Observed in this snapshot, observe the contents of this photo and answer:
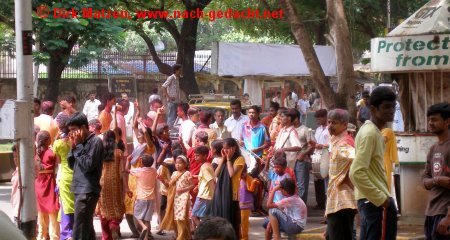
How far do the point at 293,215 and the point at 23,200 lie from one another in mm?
3108

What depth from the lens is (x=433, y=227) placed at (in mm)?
7328

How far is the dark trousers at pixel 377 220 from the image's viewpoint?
7.23 meters

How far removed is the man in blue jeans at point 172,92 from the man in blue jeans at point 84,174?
8.13 m

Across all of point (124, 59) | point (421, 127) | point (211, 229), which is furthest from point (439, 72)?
point (124, 59)

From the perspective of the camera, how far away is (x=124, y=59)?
3102cm

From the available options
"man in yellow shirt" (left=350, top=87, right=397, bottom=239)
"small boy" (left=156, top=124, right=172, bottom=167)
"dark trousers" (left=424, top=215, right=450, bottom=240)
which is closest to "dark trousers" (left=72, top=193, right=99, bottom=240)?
"small boy" (left=156, top=124, right=172, bottom=167)

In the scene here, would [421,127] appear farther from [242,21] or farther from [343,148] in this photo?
[242,21]

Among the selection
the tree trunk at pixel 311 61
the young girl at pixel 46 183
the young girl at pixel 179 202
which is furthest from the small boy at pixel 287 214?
the young girl at pixel 46 183

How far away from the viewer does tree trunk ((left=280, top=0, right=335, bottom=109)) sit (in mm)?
11156

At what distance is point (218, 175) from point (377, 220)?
3.51 meters

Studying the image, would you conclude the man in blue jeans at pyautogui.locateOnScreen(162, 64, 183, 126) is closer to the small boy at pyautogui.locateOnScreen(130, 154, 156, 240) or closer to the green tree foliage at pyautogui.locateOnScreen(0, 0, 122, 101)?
the green tree foliage at pyautogui.locateOnScreen(0, 0, 122, 101)

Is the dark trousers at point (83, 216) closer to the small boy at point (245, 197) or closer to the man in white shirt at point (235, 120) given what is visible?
the small boy at point (245, 197)

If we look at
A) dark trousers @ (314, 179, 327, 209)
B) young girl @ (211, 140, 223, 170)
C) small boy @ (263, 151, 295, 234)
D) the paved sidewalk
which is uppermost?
young girl @ (211, 140, 223, 170)

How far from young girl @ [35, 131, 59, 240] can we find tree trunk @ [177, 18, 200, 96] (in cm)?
1657
